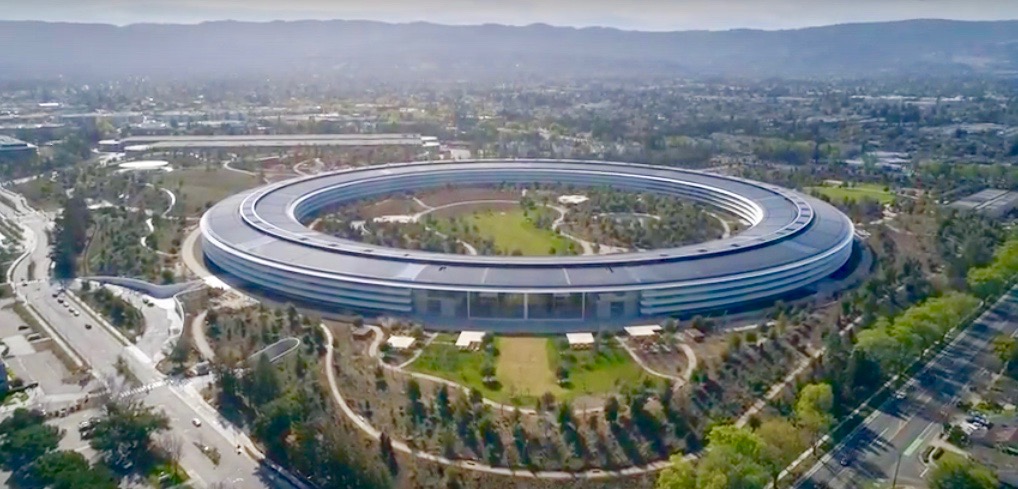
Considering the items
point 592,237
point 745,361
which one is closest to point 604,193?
point 592,237

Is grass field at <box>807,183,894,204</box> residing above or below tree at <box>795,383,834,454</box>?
below

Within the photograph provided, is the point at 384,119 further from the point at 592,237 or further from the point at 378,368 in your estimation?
the point at 378,368

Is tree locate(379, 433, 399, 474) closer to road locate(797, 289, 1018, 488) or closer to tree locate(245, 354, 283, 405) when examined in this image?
tree locate(245, 354, 283, 405)

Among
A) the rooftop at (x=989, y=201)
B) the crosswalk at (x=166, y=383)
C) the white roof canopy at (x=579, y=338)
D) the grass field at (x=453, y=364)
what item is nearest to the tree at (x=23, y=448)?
the crosswalk at (x=166, y=383)

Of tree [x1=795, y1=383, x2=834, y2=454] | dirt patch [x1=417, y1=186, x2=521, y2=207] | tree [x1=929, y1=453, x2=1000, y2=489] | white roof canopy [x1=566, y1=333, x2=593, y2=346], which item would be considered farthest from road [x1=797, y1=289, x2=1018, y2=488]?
dirt patch [x1=417, y1=186, x2=521, y2=207]

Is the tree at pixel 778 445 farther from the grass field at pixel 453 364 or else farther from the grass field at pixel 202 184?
the grass field at pixel 202 184

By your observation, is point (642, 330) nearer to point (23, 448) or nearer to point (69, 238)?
point (23, 448)
